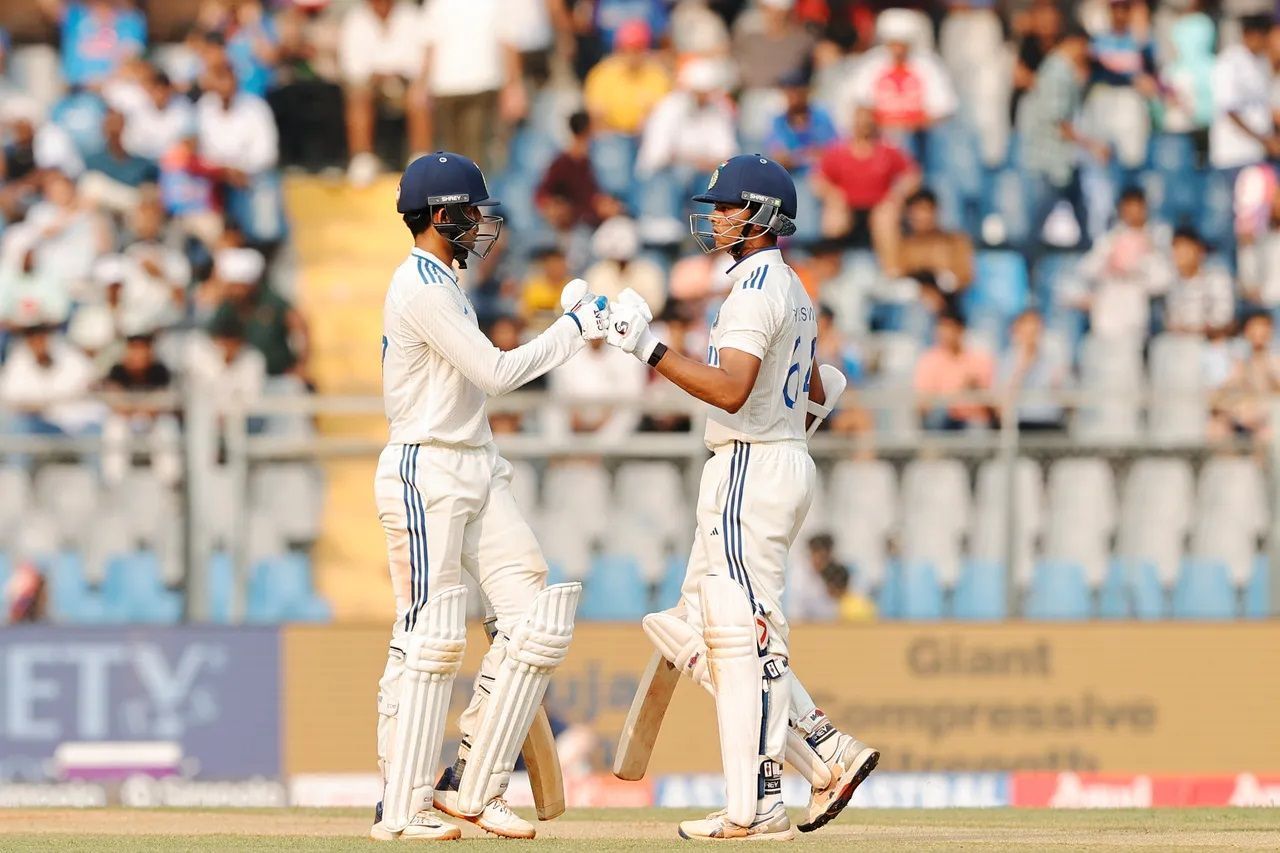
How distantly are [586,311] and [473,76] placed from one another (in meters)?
10.6

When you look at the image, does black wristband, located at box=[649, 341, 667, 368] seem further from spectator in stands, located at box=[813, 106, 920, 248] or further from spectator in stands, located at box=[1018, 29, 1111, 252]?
spectator in stands, located at box=[1018, 29, 1111, 252]

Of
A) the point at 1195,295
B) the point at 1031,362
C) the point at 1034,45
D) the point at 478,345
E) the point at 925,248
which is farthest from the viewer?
the point at 1034,45

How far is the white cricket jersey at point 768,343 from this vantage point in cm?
766

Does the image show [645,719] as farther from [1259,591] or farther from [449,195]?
[1259,591]

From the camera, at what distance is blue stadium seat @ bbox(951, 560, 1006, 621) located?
1296cm

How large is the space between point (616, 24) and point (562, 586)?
11381 mm

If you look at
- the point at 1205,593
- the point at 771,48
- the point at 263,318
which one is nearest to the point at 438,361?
the point at 1205,593

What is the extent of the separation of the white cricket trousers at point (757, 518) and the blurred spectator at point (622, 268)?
7553 millimetres

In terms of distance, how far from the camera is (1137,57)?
18156 mm

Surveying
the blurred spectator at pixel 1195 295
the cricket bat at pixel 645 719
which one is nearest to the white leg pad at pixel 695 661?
the cricket bat at pixel 645 719

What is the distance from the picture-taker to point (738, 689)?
7.66m

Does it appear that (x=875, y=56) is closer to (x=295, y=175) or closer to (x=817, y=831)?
(x=295, y=175)

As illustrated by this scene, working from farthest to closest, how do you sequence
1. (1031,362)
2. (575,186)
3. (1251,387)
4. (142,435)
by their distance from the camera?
(575,186), (1031,362), (1251,387), (142,435)

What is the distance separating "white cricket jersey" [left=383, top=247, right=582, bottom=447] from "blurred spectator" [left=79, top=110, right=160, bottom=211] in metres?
9.07
